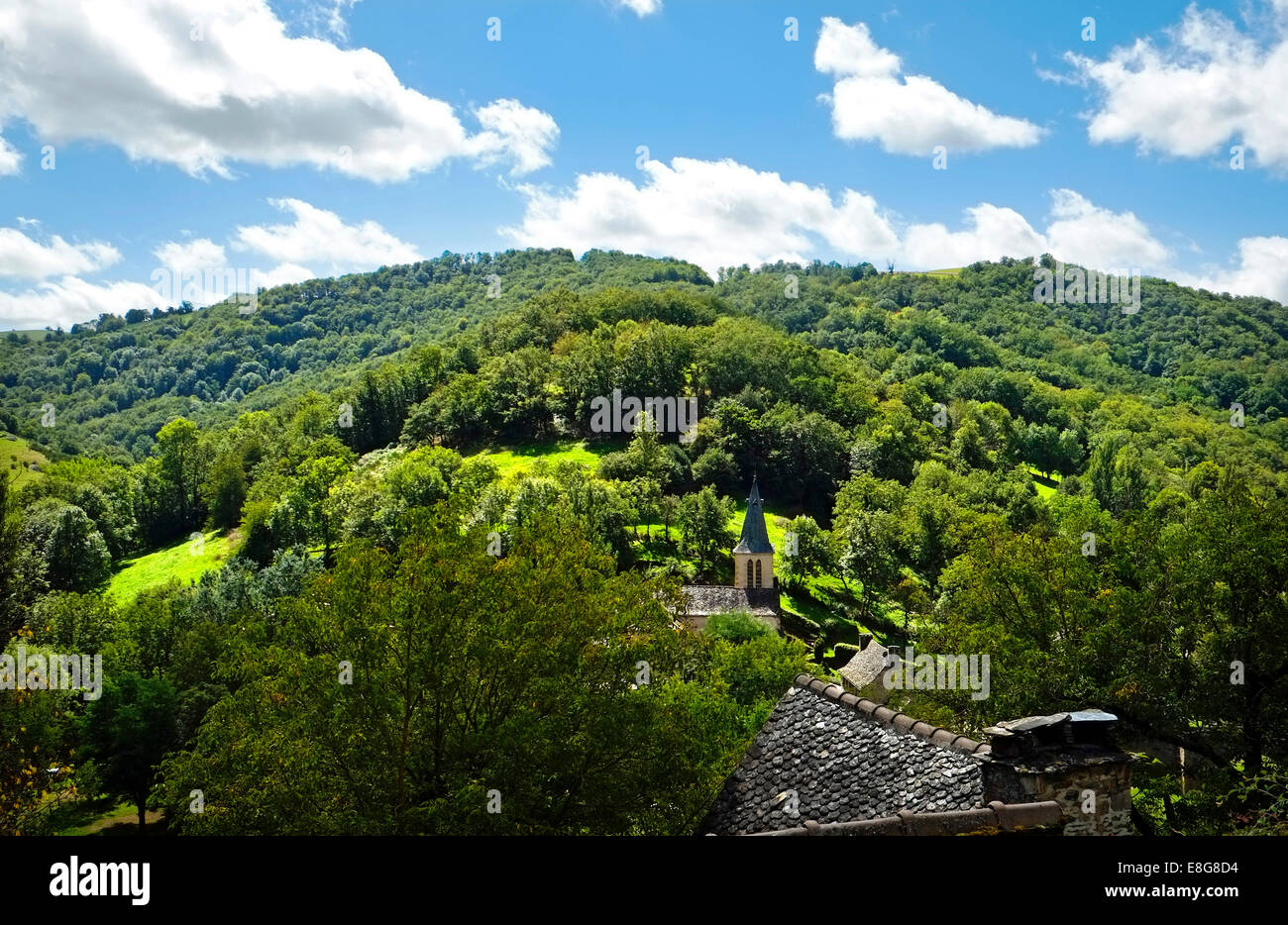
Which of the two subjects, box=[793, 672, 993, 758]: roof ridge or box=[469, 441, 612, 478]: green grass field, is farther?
box=[469, 441, 612, 478]: green grass field

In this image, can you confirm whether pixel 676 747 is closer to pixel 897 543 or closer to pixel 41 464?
pixel 897 543

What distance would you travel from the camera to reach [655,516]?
88688 millimetres

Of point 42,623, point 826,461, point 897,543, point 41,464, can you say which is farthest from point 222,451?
point 897,543

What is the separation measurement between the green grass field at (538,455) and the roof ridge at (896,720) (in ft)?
274

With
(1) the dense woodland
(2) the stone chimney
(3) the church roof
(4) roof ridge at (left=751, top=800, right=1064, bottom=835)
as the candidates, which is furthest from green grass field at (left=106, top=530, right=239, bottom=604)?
(2) the stone chimney

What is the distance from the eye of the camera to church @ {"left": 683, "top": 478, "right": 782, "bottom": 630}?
216ft

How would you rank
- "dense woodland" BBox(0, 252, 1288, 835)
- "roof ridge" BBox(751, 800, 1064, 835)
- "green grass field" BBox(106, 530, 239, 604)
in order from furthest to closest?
"green grass field" BBox(106, 530, 239, 604)
"dense woodland" BBox(0, 252, 1288, 835)
"roof ridge" BBox(751, 800, 1064, 835)

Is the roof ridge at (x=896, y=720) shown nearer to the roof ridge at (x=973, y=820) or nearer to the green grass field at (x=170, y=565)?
the roof ridge at (x=973, y=820)

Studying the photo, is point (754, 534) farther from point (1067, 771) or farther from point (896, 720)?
point (1067, 771)

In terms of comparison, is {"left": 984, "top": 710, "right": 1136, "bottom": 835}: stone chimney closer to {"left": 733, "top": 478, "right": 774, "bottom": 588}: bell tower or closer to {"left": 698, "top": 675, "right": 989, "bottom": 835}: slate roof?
{"left": 698, "top": 675, "right": 989, "bottom": 835}: slate roof

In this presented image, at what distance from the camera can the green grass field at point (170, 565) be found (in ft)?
292

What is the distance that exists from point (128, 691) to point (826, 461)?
248 feet

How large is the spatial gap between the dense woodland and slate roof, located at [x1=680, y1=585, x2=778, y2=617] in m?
2.68
